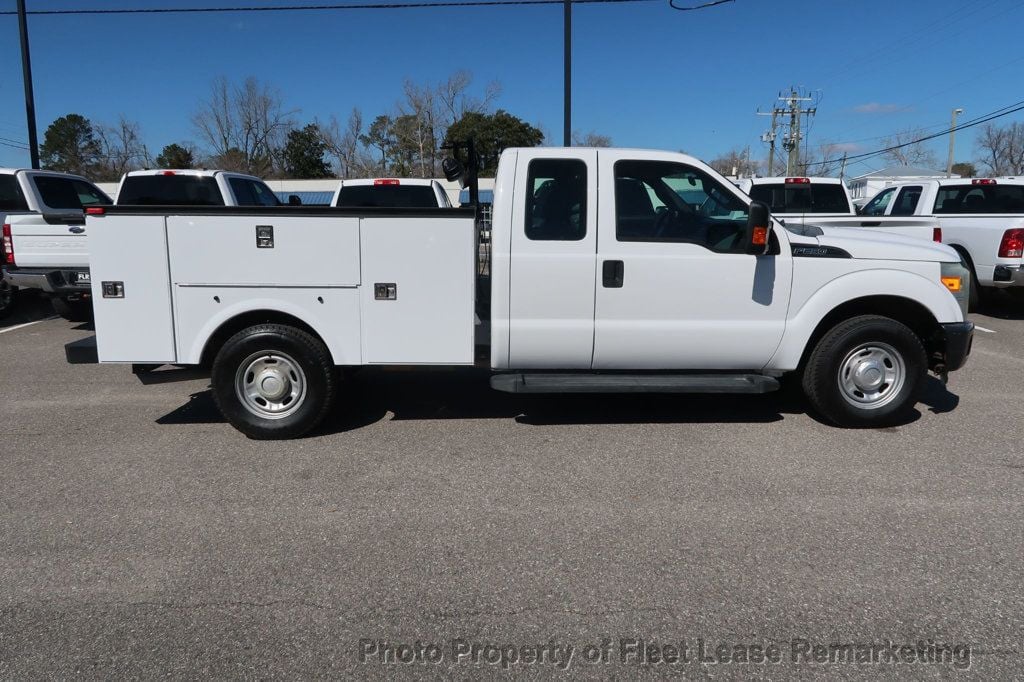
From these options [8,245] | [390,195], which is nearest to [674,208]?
[390,195]

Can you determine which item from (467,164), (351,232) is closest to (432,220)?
(351,232)

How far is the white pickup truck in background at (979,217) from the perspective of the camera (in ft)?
33.8

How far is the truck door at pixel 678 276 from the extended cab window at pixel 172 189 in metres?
6.74

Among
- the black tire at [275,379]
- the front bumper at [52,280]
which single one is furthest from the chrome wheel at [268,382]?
the front bumper at [52,280]

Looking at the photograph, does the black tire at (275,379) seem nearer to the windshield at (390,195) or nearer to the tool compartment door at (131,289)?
the tool compartment door at (131,289)

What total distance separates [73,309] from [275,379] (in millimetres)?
6888

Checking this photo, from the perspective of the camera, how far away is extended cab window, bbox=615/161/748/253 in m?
5.46

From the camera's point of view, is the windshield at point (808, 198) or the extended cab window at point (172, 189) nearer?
the extended cab window at point (172, 189)

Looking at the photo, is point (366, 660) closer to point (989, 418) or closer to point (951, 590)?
point (951, 590)

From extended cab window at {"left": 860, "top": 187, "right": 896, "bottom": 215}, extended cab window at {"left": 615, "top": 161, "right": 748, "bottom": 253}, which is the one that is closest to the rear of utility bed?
extended cab window at {"left": 615, "top": 161, "right": 748, "bottom": 253}

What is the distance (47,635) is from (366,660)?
137 cm

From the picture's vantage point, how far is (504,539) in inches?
159

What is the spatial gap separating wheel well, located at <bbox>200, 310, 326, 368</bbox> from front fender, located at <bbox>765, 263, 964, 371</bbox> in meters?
3.43

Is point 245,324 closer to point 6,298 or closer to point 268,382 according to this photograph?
point 268,382
